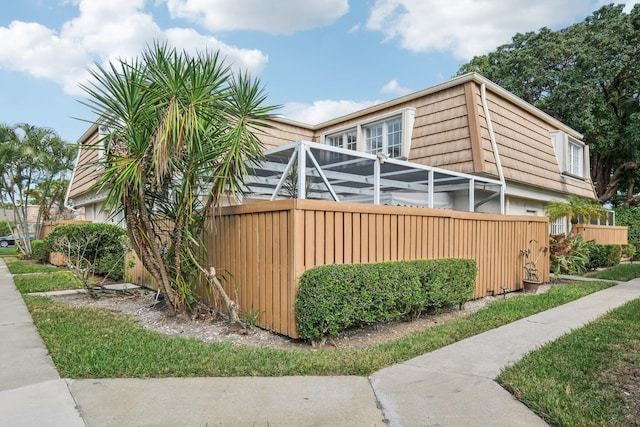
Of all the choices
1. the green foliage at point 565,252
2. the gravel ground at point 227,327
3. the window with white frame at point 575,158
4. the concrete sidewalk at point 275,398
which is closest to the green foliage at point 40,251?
the gravel ground at point 227,327

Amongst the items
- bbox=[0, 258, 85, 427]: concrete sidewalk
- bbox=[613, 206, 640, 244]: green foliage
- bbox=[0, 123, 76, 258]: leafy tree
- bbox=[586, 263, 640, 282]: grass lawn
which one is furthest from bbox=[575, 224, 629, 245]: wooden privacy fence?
bbox=[0, 123, 76, 258]: leafy tree

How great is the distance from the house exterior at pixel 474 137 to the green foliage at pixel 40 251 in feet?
15.7

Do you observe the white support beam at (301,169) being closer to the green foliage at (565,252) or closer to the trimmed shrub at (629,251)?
the green foliage at (565,252)

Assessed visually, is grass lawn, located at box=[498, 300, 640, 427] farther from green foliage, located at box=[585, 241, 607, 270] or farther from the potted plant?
green foliage, located at box=[585, 241, 607, 270]

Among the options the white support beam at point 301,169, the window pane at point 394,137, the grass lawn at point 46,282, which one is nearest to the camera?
the white support beam at point 301,169

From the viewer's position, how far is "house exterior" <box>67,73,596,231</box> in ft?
33.1

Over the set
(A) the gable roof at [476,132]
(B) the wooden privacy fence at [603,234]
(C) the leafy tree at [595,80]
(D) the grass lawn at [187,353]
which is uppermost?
(C) the leafy tree at [595,80]

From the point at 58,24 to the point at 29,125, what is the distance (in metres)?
9.82

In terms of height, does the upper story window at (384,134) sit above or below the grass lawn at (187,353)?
above

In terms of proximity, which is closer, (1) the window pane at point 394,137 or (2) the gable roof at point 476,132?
(2) the gable roof at point 476,132

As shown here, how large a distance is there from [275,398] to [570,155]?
1553 cm

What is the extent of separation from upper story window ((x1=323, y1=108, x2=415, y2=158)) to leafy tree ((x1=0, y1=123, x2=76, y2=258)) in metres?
12.7

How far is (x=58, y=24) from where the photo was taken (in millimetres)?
10328

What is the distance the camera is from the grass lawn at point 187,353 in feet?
12.3
